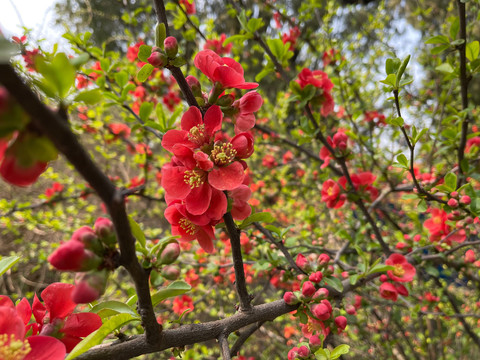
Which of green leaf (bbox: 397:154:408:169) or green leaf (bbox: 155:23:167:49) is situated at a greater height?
green leaf (bbox: 155:23:167:49)

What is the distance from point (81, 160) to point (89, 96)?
5.4 inches

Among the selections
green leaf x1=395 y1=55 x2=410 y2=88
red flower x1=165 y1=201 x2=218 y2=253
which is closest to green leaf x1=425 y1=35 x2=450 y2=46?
green leaf x1=395 y1=55 x2=410 y2=88

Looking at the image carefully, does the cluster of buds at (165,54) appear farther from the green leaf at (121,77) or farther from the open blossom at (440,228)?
the open blossom at (440,228)

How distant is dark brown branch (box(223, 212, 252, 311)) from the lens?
603 millimetres

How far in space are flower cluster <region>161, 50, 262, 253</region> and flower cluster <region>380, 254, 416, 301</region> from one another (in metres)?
0.75

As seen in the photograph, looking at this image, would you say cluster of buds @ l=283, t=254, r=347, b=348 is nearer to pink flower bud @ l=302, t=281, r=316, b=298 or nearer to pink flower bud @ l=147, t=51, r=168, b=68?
pink flower bud @ l=302, t=281, r=316, b=298

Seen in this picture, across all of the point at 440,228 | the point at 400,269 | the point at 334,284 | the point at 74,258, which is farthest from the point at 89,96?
the point at 440,228

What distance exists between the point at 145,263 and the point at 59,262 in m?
0.18

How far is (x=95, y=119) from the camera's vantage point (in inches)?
99.5

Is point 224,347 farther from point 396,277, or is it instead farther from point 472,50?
point 472,50

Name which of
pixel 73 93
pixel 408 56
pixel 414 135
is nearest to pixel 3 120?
pixel 73 93

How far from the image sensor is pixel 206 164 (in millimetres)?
586

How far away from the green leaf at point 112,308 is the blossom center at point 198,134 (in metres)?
0.36

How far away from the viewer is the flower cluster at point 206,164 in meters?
0.59
